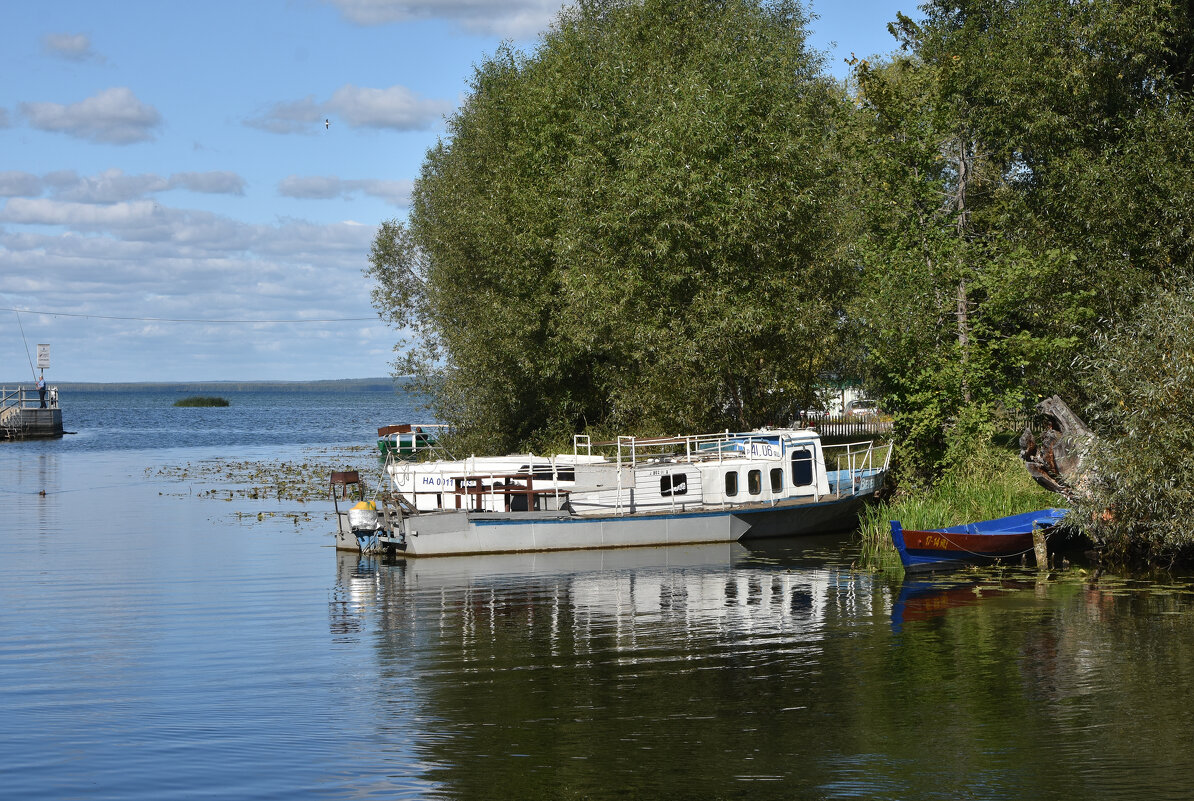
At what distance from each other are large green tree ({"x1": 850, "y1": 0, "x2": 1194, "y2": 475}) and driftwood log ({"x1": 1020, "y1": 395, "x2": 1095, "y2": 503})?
543 cm

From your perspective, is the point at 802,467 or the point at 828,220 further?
the point at 828,220

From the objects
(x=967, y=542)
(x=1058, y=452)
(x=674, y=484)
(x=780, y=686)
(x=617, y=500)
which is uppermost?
(x=1058, y=452)

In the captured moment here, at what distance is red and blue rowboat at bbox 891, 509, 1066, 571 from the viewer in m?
31.0

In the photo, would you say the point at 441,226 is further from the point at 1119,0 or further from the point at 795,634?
the point at 795,634

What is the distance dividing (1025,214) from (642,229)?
47.5 ft

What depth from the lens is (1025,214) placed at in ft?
139

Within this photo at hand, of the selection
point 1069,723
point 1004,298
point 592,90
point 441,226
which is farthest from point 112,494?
point 1069,723

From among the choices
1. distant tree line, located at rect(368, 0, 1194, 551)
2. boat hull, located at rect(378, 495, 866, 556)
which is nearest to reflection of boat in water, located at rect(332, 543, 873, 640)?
boat hull, located at rect(378, 495, 866, 556)

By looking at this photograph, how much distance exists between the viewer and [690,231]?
42531mm

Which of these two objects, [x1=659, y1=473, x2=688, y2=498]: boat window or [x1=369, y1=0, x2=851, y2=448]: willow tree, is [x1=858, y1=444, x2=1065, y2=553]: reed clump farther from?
[x1=369, y1=0, x2=851, y2=448]: willow tree

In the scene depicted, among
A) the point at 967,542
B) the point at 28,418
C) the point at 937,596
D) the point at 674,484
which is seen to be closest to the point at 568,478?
the point at 674,484

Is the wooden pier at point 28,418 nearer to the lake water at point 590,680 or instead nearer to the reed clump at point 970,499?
the lake water at point 590,680

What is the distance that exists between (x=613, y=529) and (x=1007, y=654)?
18.7 m

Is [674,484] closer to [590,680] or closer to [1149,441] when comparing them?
[1149,441]
